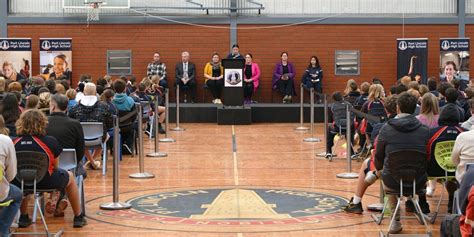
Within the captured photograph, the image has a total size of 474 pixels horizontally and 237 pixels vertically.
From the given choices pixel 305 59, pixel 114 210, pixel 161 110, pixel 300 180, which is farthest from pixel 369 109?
pixel 305 59

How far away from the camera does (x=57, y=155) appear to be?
10.3 m

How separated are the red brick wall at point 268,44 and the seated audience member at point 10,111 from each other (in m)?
17.9

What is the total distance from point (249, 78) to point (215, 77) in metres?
1.01

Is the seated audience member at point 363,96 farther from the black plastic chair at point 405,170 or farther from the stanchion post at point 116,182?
the black plastic chair at point 405,170

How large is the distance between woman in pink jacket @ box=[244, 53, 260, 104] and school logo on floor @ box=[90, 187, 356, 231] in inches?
557

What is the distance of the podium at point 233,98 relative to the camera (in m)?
25.8

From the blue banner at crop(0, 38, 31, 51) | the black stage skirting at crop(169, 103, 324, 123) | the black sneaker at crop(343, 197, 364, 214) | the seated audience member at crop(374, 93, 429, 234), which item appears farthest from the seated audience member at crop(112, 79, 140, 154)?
the blue banner at crop(0, 38, 31, 51)

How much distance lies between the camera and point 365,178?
1121 cm

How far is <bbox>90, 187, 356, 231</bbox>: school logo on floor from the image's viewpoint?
11367 mm

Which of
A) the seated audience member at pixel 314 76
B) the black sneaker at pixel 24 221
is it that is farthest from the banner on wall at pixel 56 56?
the black sneaker at pixel 24 221

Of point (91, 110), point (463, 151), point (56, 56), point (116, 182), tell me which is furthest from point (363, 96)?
point (56, 56)

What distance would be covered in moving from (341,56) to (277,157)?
1183 cm

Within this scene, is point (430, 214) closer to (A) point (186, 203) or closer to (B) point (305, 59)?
(A) point (186, 203)

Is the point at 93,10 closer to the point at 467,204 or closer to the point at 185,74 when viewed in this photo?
the point at 185,74
